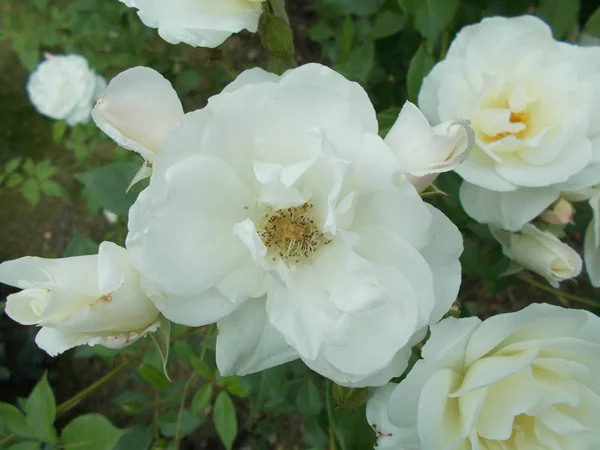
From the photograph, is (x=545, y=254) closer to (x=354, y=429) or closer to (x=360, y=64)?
(x=354, y=429)

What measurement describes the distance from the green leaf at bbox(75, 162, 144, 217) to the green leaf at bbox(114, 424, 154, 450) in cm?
40

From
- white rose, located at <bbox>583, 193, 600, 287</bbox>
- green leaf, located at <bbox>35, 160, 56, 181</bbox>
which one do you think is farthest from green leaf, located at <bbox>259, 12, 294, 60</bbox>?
green leaf, located at <bbox>35, 160, 56, 181</bbox>

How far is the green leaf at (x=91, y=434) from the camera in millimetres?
832

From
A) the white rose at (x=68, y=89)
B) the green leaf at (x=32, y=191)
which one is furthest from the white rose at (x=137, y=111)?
the white rose at (x=68, y=89)

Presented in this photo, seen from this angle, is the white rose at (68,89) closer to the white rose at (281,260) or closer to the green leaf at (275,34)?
the green leaf at (275,34)

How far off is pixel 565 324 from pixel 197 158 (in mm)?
419

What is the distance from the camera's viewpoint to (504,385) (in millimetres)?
625

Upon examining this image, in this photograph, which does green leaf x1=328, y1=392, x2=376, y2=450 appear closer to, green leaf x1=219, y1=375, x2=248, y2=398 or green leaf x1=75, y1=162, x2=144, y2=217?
green leaf x1=219, y1=375, x2=248, y2=398

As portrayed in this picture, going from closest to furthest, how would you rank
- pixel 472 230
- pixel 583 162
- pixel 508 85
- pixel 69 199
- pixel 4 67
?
1. pixel 583 162
2. pixel 508 85
3. pixel 472 230
4. pixel 69 199
5. pixel 4 67

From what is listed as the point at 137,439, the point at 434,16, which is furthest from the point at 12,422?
the point at 434,16

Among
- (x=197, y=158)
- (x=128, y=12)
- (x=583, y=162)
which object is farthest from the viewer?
(x=128, y=12)

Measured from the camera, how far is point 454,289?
0.56 metres

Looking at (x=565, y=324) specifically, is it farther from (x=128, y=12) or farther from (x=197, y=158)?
(x=128, y=12)

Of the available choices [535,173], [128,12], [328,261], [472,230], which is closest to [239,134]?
[328,261]
